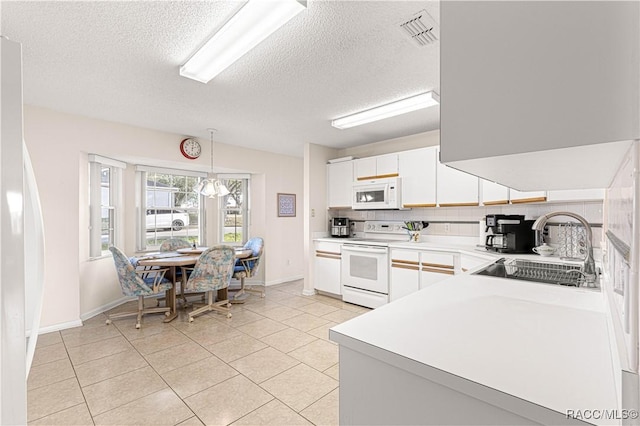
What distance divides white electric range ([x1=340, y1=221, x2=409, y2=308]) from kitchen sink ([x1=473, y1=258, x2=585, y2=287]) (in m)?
1.80

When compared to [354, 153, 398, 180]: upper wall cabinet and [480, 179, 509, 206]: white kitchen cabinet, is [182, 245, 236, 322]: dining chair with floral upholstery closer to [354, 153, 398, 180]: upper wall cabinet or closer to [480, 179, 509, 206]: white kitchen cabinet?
[354, 153, 398, 180]: upper wall cabinet

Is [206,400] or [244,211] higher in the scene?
[244,211]

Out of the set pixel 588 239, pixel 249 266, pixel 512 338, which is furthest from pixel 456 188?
pixel 249 266

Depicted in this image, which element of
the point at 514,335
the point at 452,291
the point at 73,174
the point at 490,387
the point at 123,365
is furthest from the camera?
the point at 73,174

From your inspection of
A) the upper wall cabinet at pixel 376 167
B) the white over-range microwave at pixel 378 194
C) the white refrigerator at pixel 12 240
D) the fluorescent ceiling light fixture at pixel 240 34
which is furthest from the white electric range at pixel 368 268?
the white refrigerator at pixel 12 240

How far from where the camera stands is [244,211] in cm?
561

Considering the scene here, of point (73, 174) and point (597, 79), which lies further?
point (73, 174)

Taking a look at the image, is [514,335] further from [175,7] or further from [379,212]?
[379,212]

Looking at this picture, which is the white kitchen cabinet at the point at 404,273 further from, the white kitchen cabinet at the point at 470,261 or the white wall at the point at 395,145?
the white wall at the point at 395,145

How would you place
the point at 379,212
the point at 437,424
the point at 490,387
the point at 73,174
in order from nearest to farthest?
the point at 490,387 < the point at 437,424 < the point at 73,174 < the point at 379,212

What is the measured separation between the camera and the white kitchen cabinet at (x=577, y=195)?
8.21 ft

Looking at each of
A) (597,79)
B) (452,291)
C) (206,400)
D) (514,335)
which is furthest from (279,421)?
(597,79)

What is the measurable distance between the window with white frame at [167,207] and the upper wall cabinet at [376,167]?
9.36ft

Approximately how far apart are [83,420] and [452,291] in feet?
7.66
